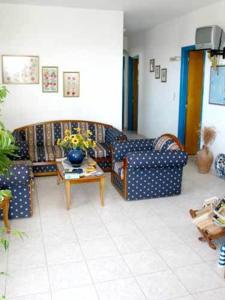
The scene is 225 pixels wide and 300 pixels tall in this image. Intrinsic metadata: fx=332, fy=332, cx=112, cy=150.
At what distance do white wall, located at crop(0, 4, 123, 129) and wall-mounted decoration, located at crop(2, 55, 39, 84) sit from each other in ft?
0.30

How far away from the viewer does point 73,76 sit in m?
6.20

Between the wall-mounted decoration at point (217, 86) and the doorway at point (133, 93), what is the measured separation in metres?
4.24

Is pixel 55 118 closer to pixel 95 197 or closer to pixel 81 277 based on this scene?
pixel 95 197

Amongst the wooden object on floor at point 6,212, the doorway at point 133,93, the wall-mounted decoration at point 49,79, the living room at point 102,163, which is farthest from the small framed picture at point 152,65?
the wooden object on floor at point 6,212

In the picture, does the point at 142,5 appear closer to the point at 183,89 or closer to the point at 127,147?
the point at 183,89

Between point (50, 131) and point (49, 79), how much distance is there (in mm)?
968

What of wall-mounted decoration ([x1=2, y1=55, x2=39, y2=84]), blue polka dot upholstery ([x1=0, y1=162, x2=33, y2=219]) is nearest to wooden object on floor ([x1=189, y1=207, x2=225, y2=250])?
blue polka dot upholstery ([x1=0, y1=162, x2=33, y2=219])

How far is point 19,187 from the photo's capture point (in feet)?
12.3

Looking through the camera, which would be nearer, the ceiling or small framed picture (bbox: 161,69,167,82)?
the ceiling

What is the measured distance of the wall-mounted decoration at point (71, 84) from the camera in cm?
618

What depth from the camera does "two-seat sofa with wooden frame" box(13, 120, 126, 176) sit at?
5367 mm

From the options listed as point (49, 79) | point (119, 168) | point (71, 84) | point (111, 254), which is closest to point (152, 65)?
point (71, 84)

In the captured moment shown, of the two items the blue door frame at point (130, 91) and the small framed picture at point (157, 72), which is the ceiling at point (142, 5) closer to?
the small framed picture at point (157, 72)

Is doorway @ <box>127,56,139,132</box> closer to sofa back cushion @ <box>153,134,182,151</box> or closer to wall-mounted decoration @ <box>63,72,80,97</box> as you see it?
wall-mounted decoration @ <box>63,72,80,97</box>
